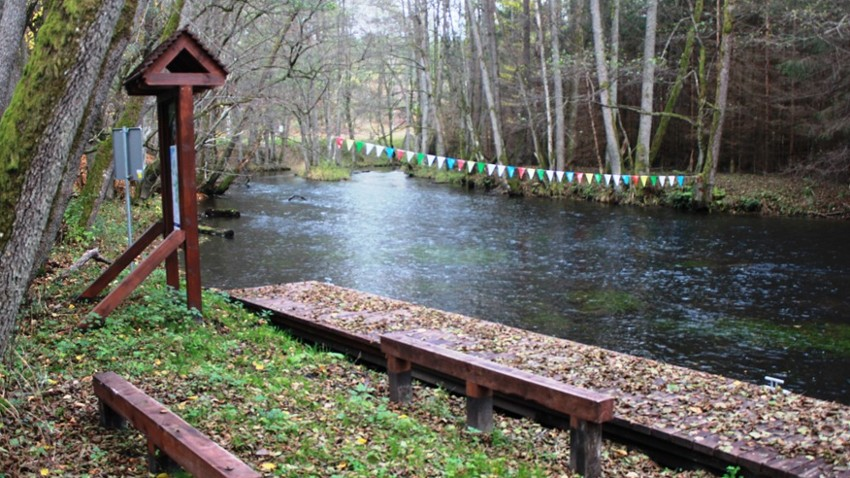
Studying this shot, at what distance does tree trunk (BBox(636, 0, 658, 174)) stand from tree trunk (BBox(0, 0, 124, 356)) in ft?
70.5

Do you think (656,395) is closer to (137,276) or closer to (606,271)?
(137,276)

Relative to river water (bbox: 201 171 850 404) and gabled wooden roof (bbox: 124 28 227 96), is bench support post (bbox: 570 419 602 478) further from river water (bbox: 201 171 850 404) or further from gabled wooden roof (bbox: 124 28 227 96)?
gabled wooden roof (bbox: 124 28 227 96)

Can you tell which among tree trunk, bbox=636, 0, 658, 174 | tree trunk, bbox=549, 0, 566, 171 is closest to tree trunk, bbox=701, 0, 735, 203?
tree trunk, bbox=636, 0, 658, 174

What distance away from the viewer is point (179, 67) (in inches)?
302

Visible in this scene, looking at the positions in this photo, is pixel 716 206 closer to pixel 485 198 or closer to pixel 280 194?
pixel 485 198

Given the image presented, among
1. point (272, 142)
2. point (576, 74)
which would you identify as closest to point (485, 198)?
point (576, 74)

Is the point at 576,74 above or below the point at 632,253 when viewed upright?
above

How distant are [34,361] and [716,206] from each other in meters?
20.6

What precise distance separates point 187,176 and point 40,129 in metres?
3.52

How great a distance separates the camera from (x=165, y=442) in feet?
12.4

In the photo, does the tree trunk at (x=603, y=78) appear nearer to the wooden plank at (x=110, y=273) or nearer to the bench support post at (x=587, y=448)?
the wooden plank at (x=110, y=273)

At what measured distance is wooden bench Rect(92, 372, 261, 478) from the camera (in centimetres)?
336

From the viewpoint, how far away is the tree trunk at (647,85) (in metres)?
23.9

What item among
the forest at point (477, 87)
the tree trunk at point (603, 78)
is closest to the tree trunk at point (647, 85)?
the forest at point (477, 87)
